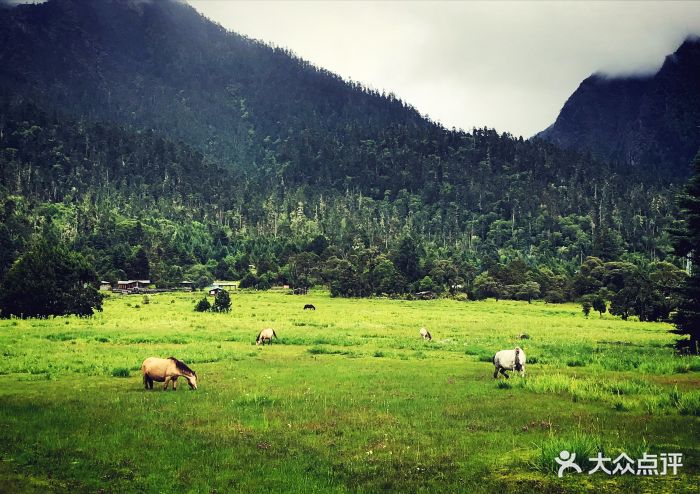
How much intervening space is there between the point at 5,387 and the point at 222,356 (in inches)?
514

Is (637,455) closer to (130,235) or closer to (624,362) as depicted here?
(624,362)

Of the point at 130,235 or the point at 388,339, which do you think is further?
the point at 130,235

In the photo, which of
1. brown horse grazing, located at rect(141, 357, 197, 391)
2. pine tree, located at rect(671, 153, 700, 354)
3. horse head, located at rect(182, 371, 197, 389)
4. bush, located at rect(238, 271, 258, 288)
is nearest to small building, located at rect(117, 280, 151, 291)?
bush, located at rect(238, 271, 258, 288)

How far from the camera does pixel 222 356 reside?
34219mm

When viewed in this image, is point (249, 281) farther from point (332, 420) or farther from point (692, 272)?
point (332, 420)

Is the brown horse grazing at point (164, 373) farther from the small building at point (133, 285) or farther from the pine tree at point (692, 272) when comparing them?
the small building at point (133, 285)

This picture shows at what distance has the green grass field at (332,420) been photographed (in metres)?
13.0

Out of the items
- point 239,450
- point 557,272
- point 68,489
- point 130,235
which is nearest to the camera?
point 68,489

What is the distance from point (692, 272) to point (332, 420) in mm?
34247

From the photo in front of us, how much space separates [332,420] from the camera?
60.0ft

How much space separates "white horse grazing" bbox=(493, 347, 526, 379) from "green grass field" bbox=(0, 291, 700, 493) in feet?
2.69

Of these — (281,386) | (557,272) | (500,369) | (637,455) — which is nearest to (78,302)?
(281,386)

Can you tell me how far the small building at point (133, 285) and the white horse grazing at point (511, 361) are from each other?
11669 cm

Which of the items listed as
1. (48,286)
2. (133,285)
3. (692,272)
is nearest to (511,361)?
(692,272)
